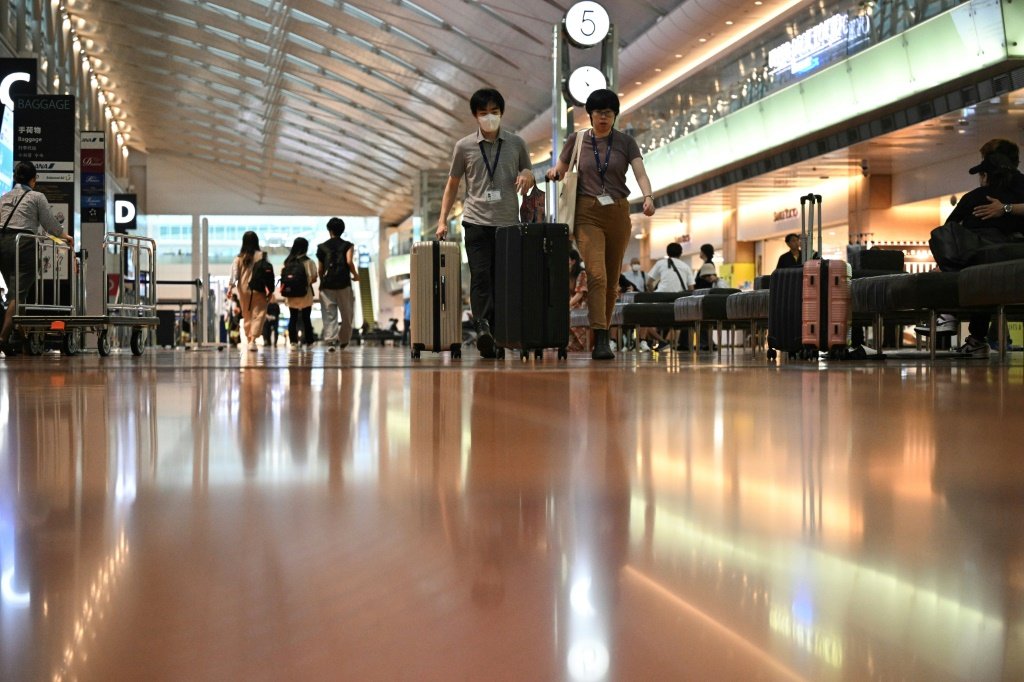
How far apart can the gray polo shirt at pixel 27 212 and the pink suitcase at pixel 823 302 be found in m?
6.69

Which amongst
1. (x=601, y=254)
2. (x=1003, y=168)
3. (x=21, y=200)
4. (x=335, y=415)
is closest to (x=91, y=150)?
(x=21, y=200)

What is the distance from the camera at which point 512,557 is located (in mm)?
838

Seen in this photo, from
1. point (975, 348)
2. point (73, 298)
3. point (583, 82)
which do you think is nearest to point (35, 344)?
point (73, 298)

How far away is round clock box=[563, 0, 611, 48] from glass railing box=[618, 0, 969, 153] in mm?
5186

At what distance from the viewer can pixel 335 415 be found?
8.43 feet

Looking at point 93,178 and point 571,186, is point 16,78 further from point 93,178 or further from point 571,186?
point 571,186

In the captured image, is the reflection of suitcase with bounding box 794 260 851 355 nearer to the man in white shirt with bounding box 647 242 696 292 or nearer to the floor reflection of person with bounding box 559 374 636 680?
the floor reflection of person with bounding box 559 374 636 680

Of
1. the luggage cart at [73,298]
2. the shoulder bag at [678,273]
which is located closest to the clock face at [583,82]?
the shoulder bag at [678,273]

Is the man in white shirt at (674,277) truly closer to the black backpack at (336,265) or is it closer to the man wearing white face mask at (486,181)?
the black backpack at (336,265)

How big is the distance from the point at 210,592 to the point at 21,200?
10584 millimetres

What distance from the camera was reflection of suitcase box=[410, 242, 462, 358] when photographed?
29.8ft

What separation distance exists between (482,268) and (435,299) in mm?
980

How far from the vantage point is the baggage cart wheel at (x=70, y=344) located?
11.3m

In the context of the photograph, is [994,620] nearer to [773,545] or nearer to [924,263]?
[773,545]
